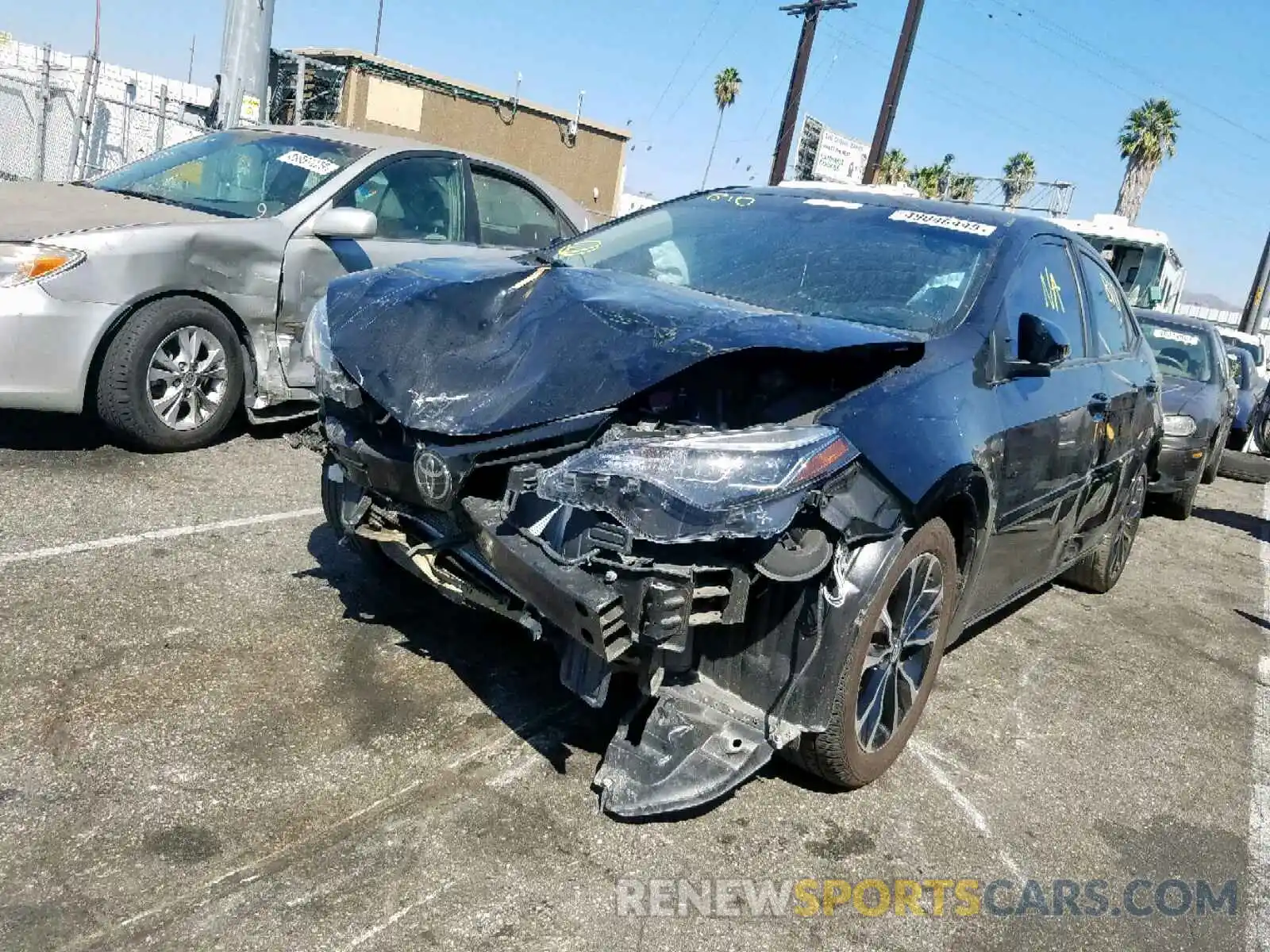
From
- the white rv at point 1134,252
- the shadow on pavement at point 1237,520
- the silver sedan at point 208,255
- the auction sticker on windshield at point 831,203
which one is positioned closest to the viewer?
the auction sticker on windshield at point 831,203

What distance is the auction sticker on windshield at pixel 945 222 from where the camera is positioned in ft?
12.9

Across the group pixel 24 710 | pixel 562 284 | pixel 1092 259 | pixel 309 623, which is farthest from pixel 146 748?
pixel 1092 259

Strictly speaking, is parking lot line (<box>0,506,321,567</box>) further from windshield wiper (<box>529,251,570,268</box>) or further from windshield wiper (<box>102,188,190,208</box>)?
windshield wiper (<box>102,188,190,208</box>)

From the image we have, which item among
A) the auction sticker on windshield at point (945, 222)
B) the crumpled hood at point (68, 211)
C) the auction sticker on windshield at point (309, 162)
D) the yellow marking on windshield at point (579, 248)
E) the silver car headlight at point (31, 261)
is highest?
the auction sticker on windshield at point (945, 222)

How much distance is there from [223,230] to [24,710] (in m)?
3.11

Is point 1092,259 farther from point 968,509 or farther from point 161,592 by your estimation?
point 161,592

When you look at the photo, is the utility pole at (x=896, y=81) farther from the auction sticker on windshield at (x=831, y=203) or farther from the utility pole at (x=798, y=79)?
the auction sticker on windshield at (x=831, y=203)

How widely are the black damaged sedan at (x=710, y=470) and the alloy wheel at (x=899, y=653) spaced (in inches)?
0.4

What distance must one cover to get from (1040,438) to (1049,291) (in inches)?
28.6

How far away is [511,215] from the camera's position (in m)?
6.95

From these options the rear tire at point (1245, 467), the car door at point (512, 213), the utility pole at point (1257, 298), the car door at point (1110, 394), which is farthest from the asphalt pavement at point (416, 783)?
the utility pole at point (1257, 298)

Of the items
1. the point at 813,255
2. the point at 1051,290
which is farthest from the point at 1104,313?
the point at 813,255

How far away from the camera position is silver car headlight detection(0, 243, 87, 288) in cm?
473

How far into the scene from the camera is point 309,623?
12.3 ft
